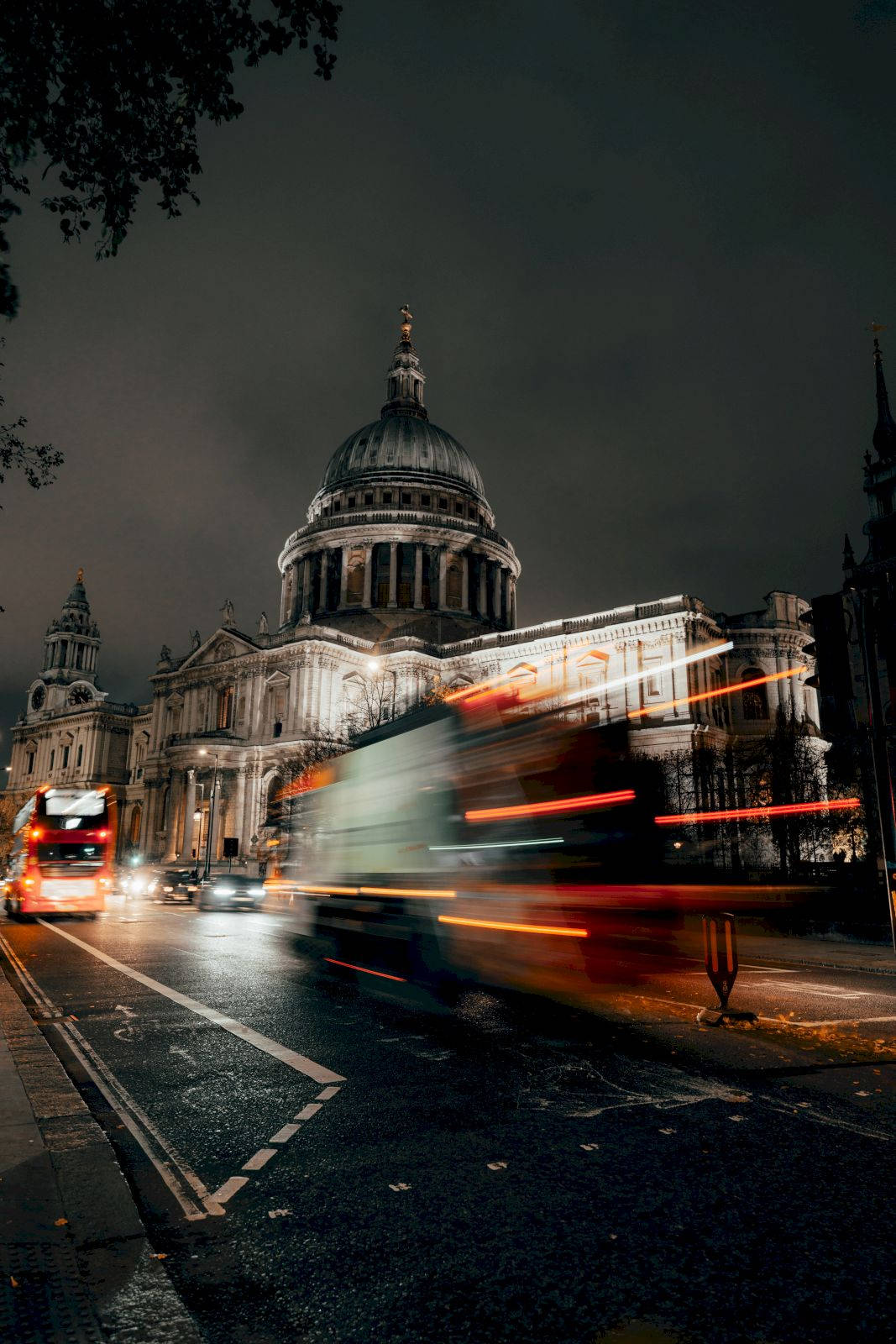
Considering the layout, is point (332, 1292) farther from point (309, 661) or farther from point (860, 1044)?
point (309, 661)

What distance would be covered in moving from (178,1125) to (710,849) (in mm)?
34308

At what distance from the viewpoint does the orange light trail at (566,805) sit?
1210cm

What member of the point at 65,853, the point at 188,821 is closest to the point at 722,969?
the point at 65,853

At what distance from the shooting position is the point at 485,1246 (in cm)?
387

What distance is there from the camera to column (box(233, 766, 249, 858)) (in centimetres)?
6744

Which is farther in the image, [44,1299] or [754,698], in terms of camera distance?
[754,698]

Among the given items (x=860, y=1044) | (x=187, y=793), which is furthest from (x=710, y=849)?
(x=187, y=793)

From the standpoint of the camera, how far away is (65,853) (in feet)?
89.9

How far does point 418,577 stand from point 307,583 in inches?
505

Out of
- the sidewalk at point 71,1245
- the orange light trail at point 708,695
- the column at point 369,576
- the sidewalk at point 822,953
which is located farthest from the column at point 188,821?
the sidewalk at point 71,1245

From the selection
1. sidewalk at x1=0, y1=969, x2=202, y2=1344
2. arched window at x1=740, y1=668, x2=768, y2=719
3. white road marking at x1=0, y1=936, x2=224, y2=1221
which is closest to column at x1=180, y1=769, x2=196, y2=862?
arched window at x1=740, y1=668, x2=768, y2=719

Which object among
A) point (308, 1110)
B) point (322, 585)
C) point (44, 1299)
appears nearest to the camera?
point (44, 1299)

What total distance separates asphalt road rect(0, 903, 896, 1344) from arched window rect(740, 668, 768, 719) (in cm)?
6050

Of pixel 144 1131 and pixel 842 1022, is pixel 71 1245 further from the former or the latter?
pixel 842 1022
